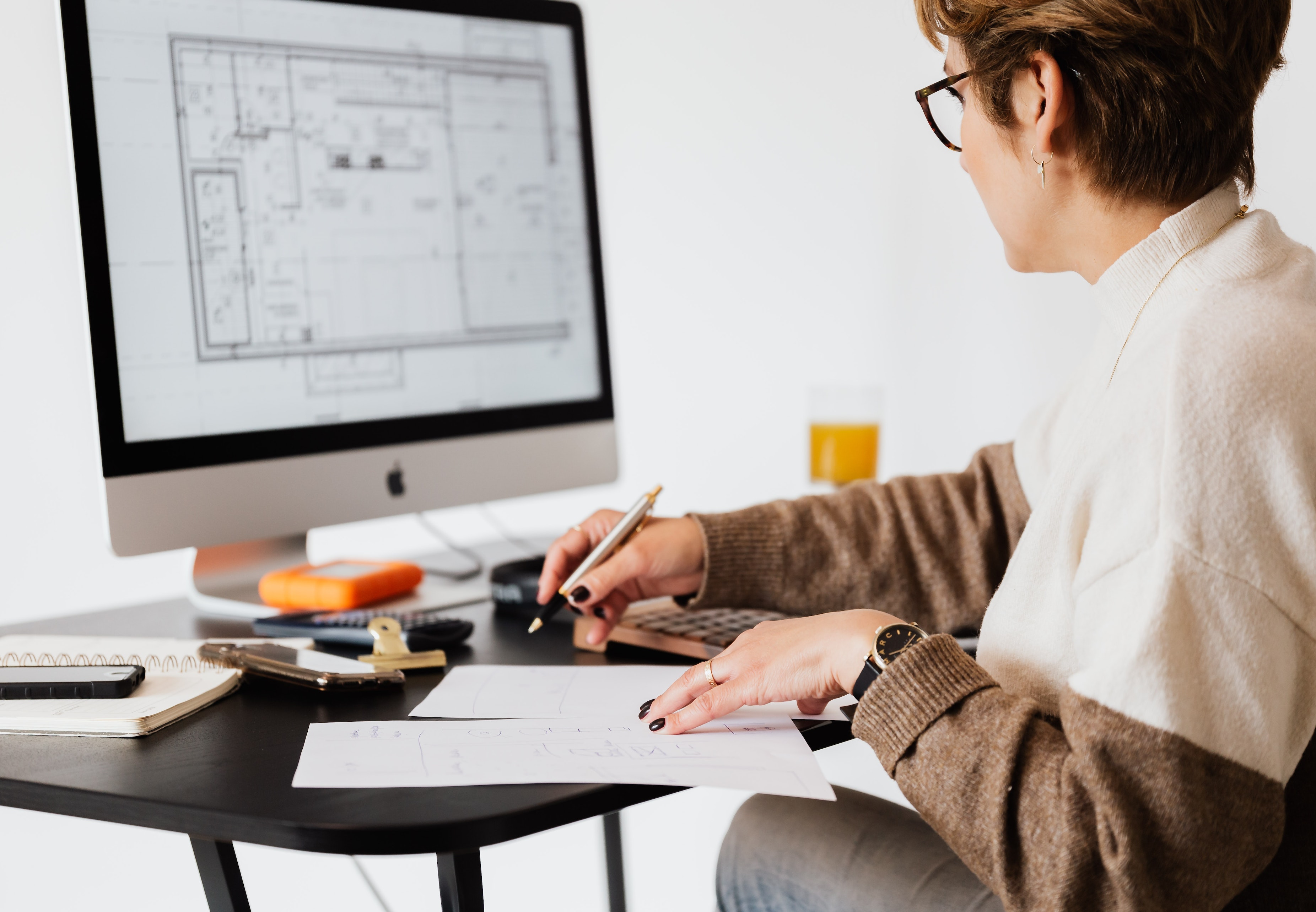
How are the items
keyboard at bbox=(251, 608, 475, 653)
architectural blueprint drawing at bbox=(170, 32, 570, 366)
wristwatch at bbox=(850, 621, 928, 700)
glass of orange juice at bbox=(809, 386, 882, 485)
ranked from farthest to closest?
1. glass of orange juice at bbox=(809, 386, 882, 485)
2. architectural blueprint drawing at bbox=(170, 32, 570, 366)
3. keyboard at bbox=(251, 608, 475, 653)
4. wristwatch at bbox=(850, 621, 928, 700)

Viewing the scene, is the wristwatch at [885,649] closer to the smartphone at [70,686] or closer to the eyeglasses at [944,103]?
the eyeglasses at [944,103]

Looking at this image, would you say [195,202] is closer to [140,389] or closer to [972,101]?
[140,389]

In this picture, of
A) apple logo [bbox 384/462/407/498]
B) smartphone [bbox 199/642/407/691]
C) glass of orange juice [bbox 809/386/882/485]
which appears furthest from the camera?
glass of orange juice [bbox 809/386/882/485]

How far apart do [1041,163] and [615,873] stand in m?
0.97

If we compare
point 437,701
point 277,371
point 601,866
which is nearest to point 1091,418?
point 437,701

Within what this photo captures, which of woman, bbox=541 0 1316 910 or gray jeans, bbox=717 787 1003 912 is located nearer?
woman, bbox=541 0 1316 910

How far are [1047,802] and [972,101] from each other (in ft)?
1.60

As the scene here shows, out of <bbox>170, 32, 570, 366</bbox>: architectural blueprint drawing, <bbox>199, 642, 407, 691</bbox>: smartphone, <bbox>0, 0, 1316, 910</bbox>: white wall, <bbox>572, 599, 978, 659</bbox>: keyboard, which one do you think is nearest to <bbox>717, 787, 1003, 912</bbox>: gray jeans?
<bbox>572, 599, 978, 659</bbox>: keyboard

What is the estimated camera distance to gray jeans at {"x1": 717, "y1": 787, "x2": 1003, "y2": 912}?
865mm

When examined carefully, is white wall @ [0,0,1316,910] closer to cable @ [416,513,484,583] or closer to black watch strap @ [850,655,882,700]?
cable @ [416,513,484,583]

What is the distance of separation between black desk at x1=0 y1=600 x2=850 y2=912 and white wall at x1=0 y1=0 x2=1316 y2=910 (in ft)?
3.29

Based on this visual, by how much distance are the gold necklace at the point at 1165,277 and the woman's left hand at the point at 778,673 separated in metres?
0.23

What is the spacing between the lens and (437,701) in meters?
0.76

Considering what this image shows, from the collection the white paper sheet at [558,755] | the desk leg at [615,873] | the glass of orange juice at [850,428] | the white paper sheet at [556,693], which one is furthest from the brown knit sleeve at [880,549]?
the desk leg at [615,873]
